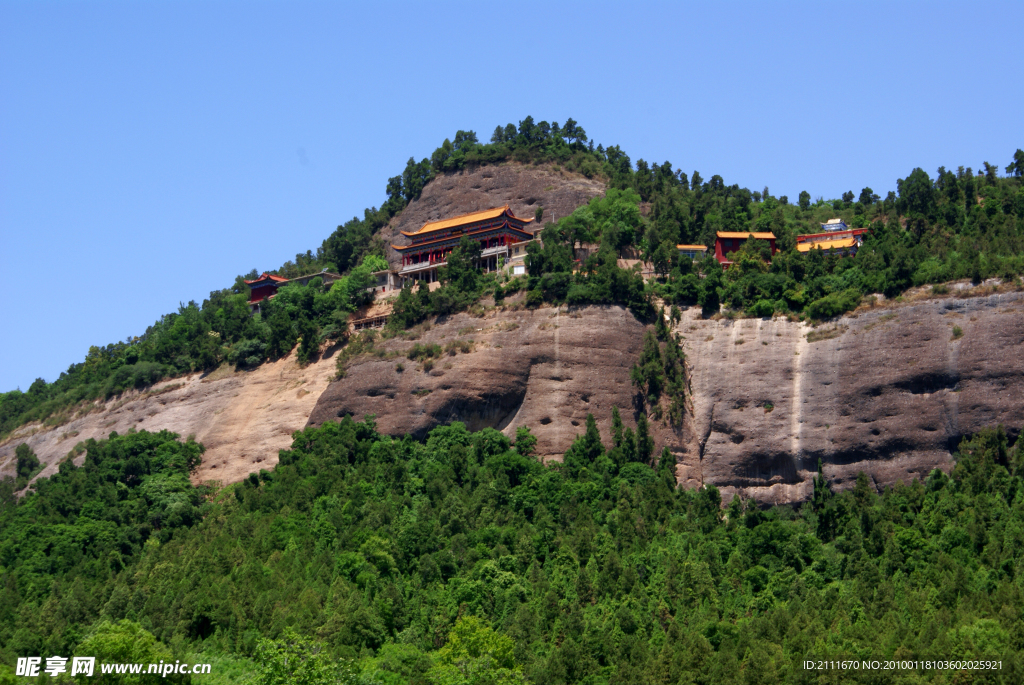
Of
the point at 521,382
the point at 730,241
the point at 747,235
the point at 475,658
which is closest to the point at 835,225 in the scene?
the point at 747,235

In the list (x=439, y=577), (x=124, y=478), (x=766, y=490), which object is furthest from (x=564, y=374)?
(x=124, y=478)

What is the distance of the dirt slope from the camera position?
7612 centimetres

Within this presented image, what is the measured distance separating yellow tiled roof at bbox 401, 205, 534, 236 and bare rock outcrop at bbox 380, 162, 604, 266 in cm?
217

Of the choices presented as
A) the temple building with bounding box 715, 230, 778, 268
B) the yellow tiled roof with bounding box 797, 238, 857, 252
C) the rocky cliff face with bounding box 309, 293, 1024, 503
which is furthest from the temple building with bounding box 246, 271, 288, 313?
the yellow tiled roof with bounding box 797, 238, 857, 252

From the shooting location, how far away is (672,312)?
75.3m

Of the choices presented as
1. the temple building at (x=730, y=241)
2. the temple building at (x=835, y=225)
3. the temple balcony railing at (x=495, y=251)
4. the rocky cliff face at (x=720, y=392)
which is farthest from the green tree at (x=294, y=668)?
the temple building at (x=835, y=225)

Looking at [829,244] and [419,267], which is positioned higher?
[419,267]

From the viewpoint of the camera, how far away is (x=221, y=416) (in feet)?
261

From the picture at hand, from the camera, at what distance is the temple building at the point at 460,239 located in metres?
84.3

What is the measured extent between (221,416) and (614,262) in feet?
79.9

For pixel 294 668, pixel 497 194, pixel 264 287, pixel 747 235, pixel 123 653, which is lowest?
pixel 294 668

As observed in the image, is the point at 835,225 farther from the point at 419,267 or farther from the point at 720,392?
the point at 419,267

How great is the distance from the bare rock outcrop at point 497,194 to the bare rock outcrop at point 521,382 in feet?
54.8

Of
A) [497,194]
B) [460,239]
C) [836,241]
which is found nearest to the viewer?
[836,241]
